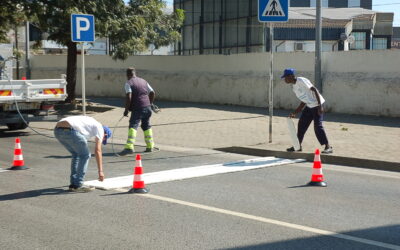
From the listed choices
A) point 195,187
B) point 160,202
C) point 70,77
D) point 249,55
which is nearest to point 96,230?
point 160,202

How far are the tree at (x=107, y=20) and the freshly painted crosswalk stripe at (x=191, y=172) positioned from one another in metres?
11.1

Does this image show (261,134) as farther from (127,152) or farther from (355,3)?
(355,3)

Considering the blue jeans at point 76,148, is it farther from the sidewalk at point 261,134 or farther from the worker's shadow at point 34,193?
the sidewalk at point 261,134

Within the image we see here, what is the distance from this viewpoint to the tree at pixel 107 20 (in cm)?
2031

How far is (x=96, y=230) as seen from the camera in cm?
627

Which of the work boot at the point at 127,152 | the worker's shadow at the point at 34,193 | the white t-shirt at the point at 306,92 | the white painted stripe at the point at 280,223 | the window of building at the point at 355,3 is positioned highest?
the window of building at the point at 355,3

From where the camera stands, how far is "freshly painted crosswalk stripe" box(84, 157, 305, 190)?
8.86 meters

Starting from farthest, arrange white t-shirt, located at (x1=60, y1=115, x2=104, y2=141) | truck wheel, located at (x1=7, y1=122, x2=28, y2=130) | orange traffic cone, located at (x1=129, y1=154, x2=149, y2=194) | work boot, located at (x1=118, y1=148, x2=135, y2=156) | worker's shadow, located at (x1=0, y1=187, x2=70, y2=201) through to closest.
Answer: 1. truck wheel, located at (x1=7, y1=122, x2=28, y2=130)
2. work boot, located at (x1=118, y1=148, x2=135, y2=156)
3. orange traffic cone, located at (x1=129, y1=154, x2=149, y2=194)
4. worker's shadow, located at (x1=0, y1=187, x2=70, y2=201)
5. white t-shirt, located at (x1=60, y1=115, x2=104, y2=141)

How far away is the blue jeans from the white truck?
22.9 feet

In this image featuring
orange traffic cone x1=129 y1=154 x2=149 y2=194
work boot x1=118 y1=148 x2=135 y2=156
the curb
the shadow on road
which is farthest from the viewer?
work boot x1=118 y1=148 x2=135 y2=156

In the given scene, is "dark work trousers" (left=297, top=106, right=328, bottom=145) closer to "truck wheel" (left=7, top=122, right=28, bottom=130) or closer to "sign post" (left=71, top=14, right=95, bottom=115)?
"sign post" (left=71, top=14, right=95, bottom=115)

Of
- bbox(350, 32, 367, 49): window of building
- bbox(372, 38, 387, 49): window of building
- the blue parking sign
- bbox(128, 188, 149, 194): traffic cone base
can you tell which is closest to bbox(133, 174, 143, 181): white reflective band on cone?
bbox(128, 188, 149, 194): traffic cone base

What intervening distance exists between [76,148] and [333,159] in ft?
16.8

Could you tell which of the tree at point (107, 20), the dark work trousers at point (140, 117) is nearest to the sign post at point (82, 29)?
the dark work trousers at point (140, 117)
